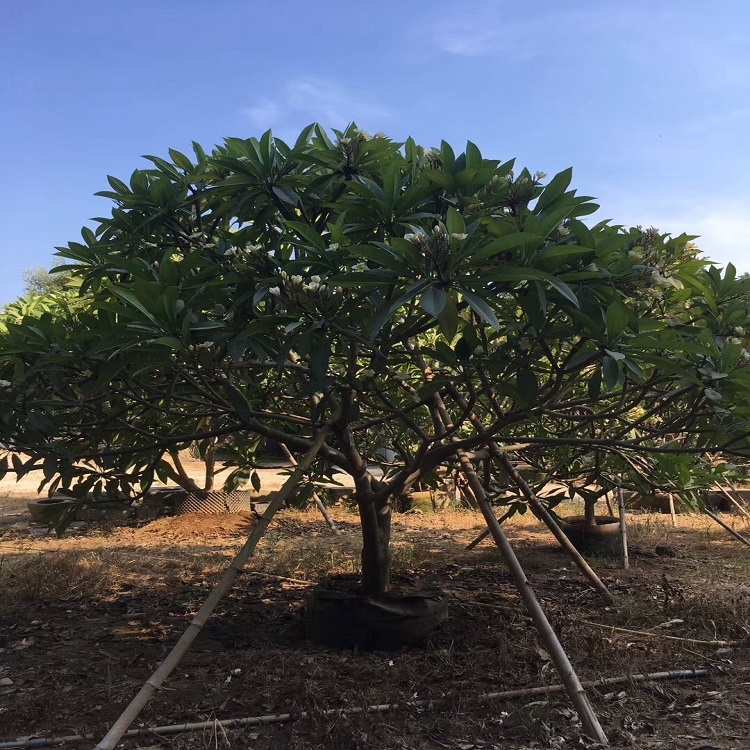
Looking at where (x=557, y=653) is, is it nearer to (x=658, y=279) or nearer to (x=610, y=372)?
(x=610, y=372)

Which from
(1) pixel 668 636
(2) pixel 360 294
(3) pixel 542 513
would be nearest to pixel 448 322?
(2) pixel 360 294

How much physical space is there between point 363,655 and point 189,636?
1063 millimetres

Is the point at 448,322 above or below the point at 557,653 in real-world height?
above

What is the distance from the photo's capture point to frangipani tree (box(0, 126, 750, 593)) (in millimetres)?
1801

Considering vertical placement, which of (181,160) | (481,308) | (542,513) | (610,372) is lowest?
(542,513)

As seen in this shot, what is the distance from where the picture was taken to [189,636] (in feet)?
7.23

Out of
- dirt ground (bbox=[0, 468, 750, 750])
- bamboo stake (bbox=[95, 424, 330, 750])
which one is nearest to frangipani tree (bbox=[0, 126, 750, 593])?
bamboo stake (bbox=[95, 424, 330, 750])

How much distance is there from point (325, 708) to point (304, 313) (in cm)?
A: 144

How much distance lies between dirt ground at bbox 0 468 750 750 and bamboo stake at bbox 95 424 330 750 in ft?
0.84

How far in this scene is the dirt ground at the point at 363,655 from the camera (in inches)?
90.8

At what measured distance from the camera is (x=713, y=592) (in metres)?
4.25

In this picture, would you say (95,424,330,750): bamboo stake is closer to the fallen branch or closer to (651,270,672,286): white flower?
(651,270,672,286): white flower

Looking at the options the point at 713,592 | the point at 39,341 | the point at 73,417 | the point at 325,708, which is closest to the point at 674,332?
the point at 325,708

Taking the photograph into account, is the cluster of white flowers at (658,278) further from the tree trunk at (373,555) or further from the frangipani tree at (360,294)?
the tree trunk at (373,555)
